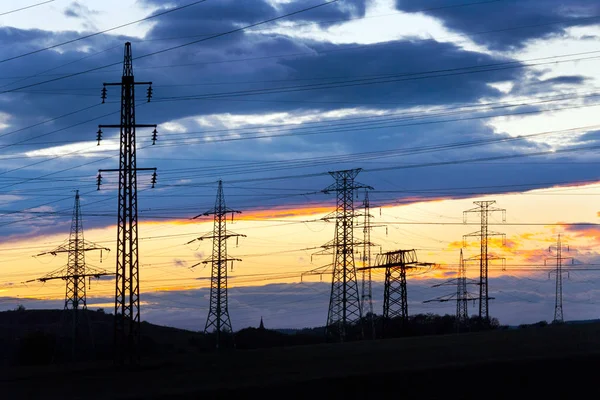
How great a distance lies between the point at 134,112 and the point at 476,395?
2777cm

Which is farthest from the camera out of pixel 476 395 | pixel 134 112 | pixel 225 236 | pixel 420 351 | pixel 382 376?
pixel 225 236

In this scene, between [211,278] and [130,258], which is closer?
[130,258]

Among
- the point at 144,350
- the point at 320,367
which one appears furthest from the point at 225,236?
the point at 320,367

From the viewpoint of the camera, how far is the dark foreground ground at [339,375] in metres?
49.8

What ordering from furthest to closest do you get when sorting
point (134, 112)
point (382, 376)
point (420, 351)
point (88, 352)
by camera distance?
1. point (88, 352)
2. point (420, 351)
3. point (134, 112)
4. point (382, 376)

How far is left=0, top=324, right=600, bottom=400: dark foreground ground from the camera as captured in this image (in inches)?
1961

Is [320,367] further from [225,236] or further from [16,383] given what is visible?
[225,236]

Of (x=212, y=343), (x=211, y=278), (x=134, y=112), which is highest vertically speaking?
(x=134, y=112)

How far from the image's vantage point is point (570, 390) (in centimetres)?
5172

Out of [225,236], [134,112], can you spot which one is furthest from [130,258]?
[225,236]

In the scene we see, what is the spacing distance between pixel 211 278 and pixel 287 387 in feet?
143

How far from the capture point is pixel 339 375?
5478cm

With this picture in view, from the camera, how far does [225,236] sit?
9331cm

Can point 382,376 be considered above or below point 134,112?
below
